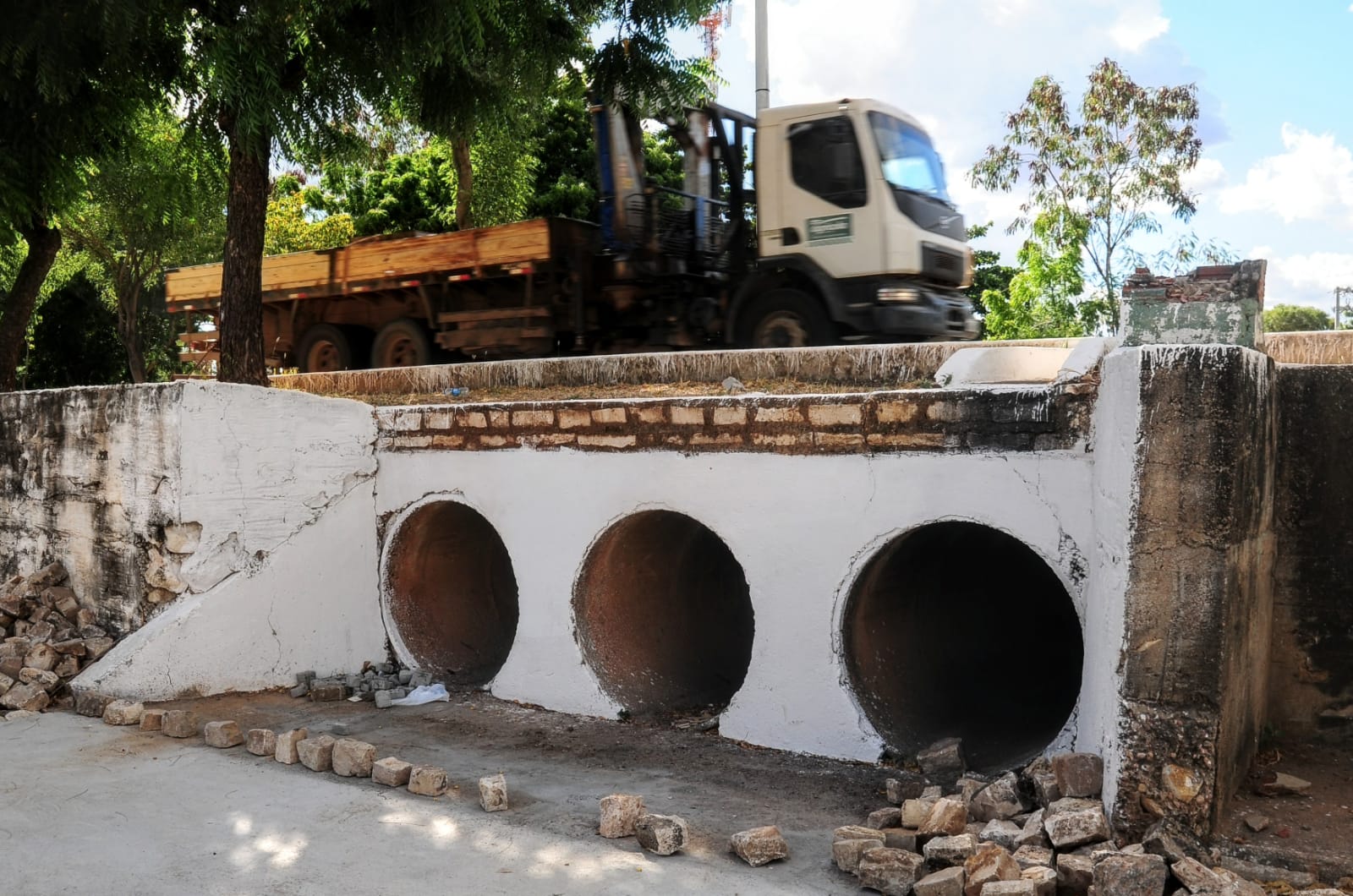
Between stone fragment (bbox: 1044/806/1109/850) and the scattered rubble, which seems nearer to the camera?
stone fragment (bbox: 1044/806/1109/850)

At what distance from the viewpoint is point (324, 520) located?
7.54 meters

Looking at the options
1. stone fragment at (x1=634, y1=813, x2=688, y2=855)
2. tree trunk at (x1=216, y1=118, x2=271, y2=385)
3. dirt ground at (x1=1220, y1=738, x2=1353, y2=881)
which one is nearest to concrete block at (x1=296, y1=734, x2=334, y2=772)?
stone fragment at (x1=634, y1=813, x2=688, y2=855)

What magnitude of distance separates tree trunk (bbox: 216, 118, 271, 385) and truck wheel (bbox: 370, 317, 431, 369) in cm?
305

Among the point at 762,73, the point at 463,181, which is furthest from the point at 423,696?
the point at 463,181

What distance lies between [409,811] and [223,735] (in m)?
1.58

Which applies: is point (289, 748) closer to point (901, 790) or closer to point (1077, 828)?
point (901, 790)

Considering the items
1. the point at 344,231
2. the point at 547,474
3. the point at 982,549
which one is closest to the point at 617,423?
the point at 547,474

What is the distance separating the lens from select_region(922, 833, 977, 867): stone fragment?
404cm

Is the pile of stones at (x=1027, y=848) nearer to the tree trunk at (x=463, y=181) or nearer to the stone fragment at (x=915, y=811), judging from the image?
the stone fragment at (x=915, y=811)

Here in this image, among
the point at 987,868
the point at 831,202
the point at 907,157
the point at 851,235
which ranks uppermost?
the point at 907,157

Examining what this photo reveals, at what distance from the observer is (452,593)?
27.3ft

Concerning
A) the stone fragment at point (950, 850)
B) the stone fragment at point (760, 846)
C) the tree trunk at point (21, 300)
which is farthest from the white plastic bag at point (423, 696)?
the tree trunk at point (21, 300)

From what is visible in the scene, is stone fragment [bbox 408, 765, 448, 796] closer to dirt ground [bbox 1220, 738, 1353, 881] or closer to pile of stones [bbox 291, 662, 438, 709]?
pile of stones [bbox 291, 662, 438, 709]

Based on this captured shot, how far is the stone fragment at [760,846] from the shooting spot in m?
4.29
